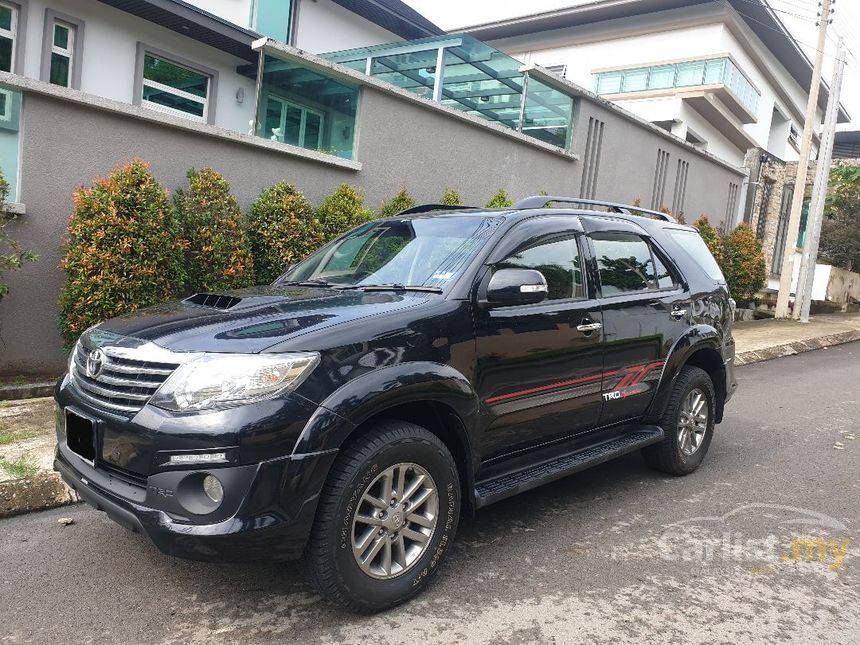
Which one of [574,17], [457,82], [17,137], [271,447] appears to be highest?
[574,17]

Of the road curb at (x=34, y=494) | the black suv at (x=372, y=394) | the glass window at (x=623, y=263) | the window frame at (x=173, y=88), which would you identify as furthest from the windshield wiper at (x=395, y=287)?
the window frame at (x=173, y=88)

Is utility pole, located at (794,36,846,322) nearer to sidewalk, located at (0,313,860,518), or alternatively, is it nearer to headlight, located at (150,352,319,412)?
sidewalk, located at (0,313,860,518)

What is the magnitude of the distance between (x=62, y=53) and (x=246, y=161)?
19.4 ft

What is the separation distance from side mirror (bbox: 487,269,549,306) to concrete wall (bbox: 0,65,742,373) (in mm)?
4849

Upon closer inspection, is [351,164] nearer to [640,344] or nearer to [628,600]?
[640,344]

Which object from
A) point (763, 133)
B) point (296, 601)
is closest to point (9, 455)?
point (296, 601)

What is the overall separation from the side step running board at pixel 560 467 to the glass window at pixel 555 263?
936 mm

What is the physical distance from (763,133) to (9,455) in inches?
1349

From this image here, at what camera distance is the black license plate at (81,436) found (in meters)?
2.92

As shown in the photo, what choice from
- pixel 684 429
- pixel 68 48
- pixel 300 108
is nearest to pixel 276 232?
pixel 300 108

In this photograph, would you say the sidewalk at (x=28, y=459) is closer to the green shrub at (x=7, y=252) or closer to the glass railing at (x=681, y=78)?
the green shrub at (x=7, y=252)

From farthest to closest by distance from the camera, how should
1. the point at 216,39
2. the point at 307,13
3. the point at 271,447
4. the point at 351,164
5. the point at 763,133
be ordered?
the point at 763,133
the point at 307,13
the point at 216,39
the point at 351,164
the point at 271,447

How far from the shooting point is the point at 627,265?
4617 millimetres

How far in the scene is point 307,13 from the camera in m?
15.5
